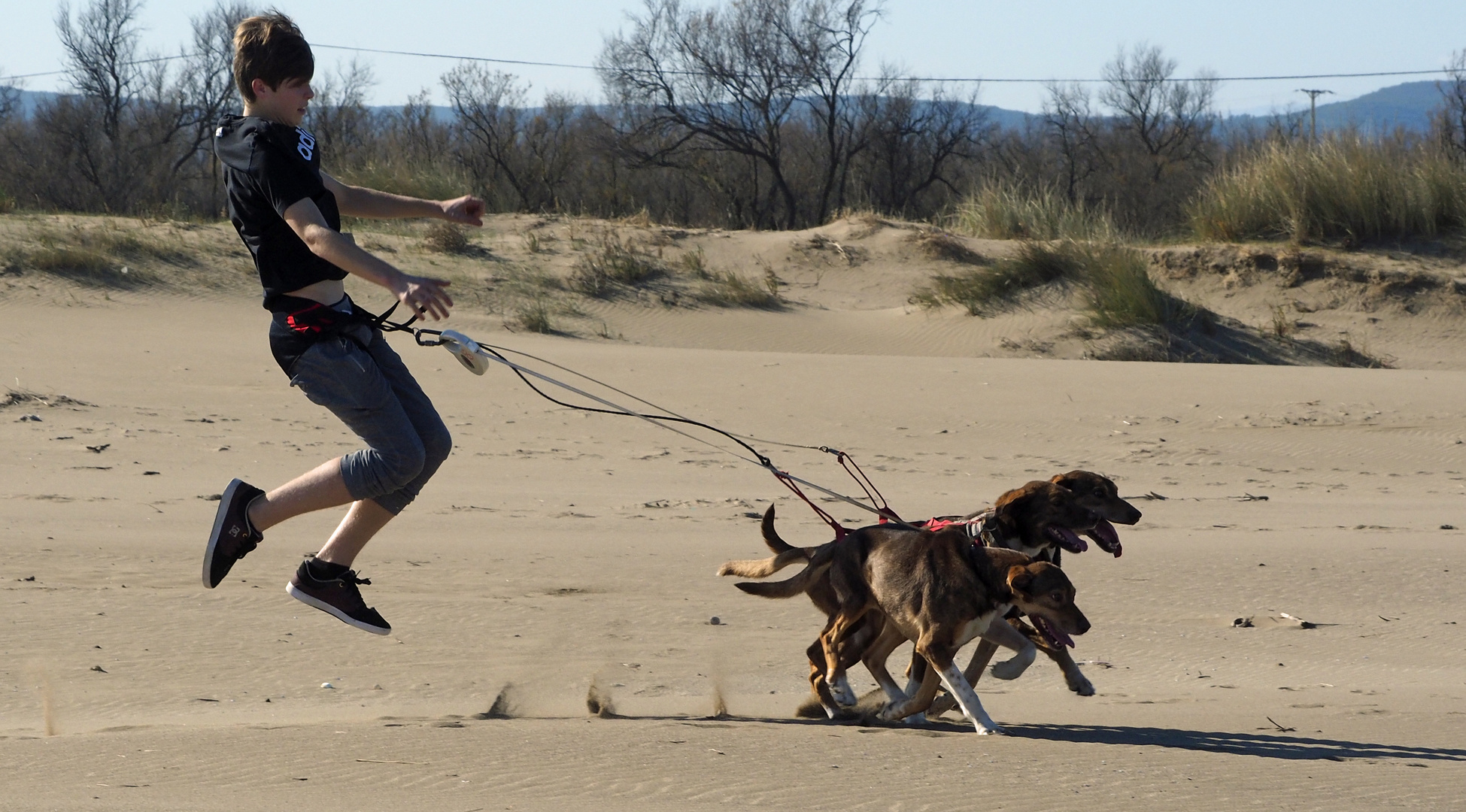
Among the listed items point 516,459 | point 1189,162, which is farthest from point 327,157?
point 1189,162

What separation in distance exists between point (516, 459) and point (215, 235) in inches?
444

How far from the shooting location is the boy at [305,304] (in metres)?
5.16

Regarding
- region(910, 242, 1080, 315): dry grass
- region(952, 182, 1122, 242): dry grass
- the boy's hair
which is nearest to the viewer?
the boy's hair

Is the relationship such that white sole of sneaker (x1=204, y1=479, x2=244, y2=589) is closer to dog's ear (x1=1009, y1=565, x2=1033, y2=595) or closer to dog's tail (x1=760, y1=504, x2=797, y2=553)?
dog's tail (x1=760, y1=504, x2=797, y2=553)

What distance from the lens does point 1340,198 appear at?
74.0 feet

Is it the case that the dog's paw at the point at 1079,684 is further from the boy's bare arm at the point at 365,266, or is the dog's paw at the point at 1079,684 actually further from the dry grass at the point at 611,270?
the dry grass at the point at 611,270

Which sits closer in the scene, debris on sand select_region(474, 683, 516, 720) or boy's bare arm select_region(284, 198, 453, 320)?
boy's bare arm select_region(284, 198, 453, 320)

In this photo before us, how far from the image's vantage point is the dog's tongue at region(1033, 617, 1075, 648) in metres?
5.94

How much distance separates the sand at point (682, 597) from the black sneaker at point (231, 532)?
618 millimetres

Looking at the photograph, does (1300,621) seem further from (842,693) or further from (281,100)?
(281,100)

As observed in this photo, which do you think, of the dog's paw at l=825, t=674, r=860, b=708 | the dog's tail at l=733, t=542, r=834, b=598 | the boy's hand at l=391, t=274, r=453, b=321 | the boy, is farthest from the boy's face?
the dog's paw at l=825, t=674, r=860, b=708

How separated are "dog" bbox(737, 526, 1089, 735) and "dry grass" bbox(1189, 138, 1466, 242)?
60.0ft

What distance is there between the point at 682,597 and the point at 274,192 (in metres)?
3.79

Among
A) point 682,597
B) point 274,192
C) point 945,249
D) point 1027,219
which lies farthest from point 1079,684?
point 1027,219
